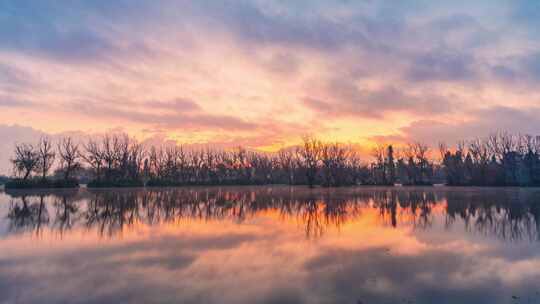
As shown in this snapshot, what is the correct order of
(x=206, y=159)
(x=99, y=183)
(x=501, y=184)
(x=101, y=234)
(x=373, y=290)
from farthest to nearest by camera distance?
(x=206, y=159) < (x=501, y=184) < (x=99, y=183) < (x=101, y=234) < (x=373, y=290)

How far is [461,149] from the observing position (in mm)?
64875

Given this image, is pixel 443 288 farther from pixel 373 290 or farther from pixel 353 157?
pixel 353 157

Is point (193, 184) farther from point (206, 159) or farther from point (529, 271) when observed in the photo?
point (529, 271)

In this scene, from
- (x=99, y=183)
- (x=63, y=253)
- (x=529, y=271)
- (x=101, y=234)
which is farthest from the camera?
(x=99, y=183)

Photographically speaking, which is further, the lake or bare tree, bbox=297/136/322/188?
bare tree, bbox=297/136/322/188

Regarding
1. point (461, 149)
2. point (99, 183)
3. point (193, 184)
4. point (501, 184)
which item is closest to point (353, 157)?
point (461, 149)

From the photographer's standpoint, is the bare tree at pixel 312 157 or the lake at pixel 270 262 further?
the bare tree at pixel 312 157

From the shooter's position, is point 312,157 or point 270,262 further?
point 312,157

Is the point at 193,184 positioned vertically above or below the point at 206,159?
below

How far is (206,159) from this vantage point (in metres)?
70.9

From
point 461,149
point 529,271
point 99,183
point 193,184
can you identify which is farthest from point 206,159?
point 529,271

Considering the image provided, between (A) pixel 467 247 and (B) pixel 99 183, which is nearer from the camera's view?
(A) pixel 467 247

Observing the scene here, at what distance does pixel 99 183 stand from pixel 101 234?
40815 millimetres

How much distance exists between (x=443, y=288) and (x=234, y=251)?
432cm
